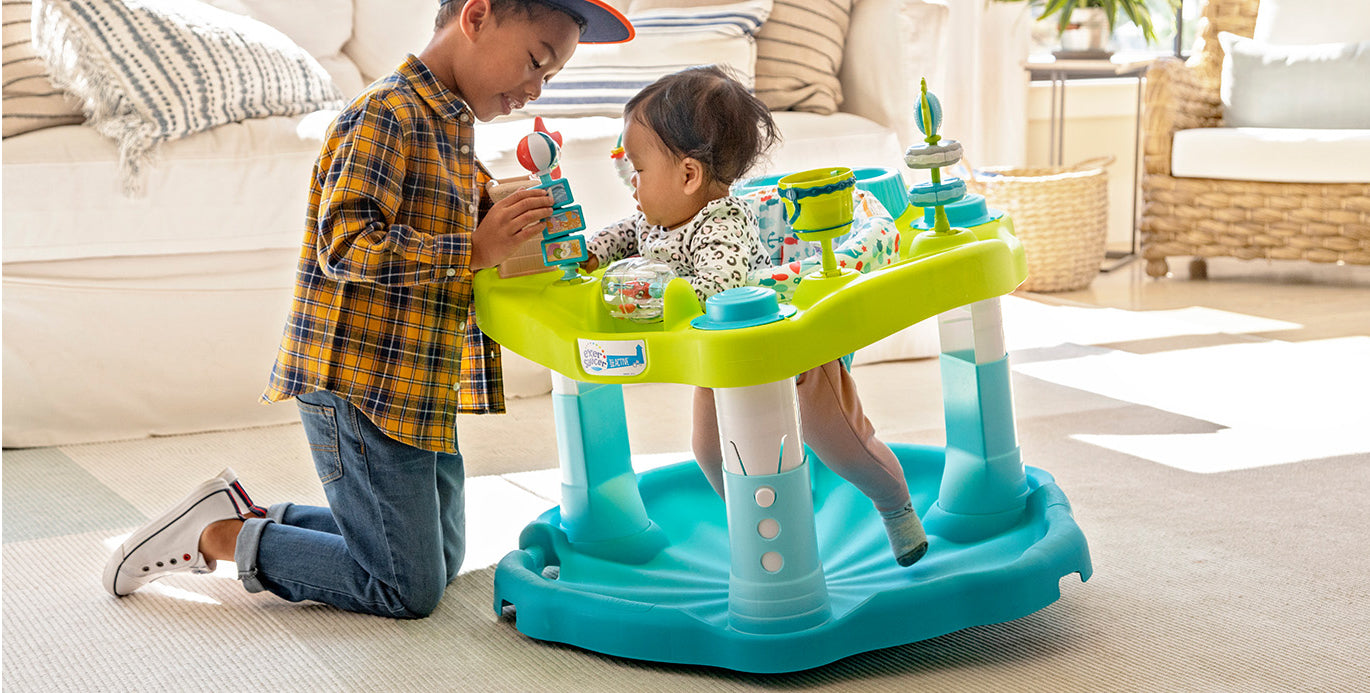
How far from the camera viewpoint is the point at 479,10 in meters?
1.20

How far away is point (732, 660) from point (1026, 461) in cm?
78

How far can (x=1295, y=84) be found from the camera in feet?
9.64

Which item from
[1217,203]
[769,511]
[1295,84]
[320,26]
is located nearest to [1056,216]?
[1217,203]

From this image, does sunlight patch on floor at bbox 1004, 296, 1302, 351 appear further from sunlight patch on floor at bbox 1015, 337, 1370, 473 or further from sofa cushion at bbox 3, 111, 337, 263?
sofa cushion at bbox 3, 111, 337, 263

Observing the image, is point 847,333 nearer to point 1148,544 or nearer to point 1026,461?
point 1148,544

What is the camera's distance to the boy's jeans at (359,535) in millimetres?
1231

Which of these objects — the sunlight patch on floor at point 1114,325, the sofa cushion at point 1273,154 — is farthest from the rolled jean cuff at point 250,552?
the sofa cushion at point 1273,154

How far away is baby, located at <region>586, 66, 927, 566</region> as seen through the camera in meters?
1.20

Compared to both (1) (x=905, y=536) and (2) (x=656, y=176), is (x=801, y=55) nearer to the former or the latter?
(2) (x=656, y=176)

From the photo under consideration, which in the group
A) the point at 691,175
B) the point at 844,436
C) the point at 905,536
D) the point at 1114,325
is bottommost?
the point at 1114,325

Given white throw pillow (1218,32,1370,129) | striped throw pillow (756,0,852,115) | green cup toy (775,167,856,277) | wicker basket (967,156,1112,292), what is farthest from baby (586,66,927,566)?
white throw pillow (1218,32,1370,129)

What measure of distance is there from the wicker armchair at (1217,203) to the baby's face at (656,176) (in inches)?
84.0

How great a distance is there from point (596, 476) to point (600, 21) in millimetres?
483

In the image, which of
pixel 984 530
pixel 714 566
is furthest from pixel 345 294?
pixel 984 530
